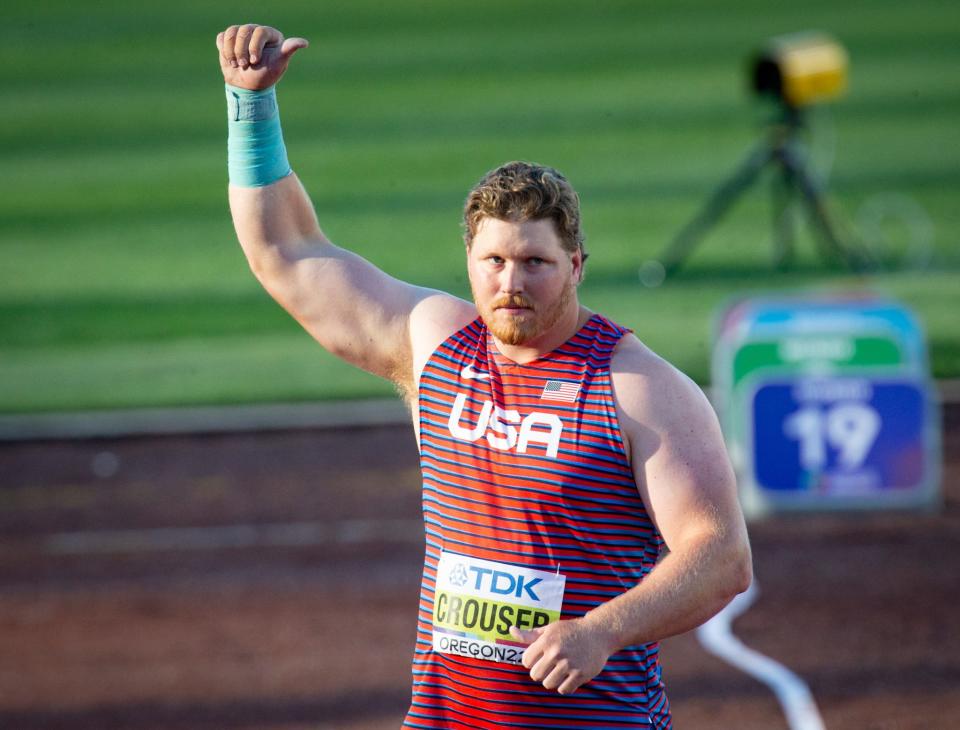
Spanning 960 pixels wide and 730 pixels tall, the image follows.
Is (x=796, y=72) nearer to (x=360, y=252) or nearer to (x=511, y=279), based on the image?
(x=360, y=252)

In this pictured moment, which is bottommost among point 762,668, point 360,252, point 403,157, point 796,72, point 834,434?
point 762,668

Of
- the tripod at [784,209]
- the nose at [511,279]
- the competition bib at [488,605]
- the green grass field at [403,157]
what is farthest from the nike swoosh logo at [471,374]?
the tripod at [784,209]

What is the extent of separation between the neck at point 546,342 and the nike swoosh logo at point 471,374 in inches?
2.9

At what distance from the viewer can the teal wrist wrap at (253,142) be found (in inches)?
156

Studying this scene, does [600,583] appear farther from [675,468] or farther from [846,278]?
[846,278]

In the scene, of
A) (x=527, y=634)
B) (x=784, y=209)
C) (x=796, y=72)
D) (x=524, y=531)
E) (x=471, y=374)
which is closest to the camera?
(x=527, y=634)

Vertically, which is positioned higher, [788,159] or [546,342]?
[788,159]

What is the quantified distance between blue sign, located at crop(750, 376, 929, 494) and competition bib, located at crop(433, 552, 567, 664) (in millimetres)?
5733

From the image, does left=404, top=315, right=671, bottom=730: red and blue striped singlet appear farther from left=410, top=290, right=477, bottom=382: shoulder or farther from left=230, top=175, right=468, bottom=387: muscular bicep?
left=230, top=175, right=468, bottom=387: muscular bicep

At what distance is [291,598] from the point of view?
27.1 ft

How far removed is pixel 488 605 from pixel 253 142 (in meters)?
1.26

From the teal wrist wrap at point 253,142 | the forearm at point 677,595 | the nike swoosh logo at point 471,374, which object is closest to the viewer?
the forearm at point 677,595

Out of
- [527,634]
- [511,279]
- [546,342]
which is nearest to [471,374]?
→ [546,342]

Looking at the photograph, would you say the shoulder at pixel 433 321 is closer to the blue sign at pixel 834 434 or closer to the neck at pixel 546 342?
the neck at pixel 546 342
